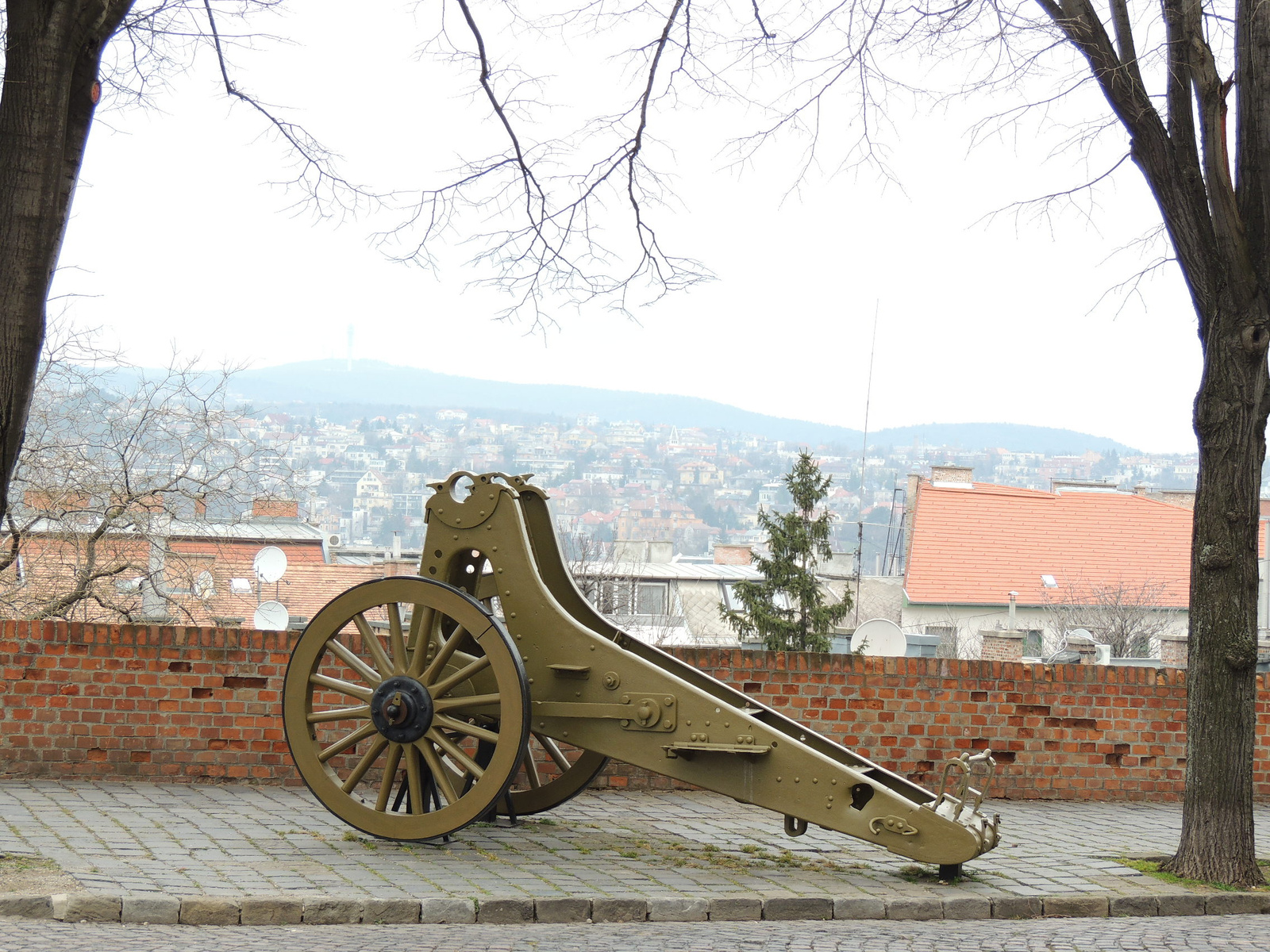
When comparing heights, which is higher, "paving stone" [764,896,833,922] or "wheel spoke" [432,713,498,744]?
"wheel spoke" [432,713,498,744]

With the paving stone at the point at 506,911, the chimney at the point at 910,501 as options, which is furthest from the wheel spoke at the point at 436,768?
the chimney at the point at 910,501

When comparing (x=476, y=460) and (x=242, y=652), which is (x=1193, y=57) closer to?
(x=242, y=652)

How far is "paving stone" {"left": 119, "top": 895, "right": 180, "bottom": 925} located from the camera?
211 inches

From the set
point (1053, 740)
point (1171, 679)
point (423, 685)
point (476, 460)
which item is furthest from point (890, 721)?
point (476, 460)

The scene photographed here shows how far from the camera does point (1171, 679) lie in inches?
387

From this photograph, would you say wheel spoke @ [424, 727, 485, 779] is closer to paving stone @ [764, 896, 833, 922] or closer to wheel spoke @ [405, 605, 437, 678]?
wheel spoke @ [405, 605, 437, 678]

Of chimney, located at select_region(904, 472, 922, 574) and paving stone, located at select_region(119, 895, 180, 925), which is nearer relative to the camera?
paving stone, located at select_region(119, 895, 180, 925)

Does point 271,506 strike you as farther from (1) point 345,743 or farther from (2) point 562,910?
(2) point 562,910

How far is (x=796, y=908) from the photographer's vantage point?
237 inches

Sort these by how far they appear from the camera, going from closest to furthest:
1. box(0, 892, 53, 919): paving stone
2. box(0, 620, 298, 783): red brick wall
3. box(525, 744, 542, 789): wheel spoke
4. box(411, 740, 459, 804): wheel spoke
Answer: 1. box(0, 892, 53, 919): paving stone
2. box(411, 740, 459, 804): wheel spoke
3. box(525, 744, 542, 789): wheel spoke
4. box(0, 620, 298, 783): red brick wall

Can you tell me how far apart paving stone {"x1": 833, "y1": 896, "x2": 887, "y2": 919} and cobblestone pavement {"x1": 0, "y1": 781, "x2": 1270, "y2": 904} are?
0.10m

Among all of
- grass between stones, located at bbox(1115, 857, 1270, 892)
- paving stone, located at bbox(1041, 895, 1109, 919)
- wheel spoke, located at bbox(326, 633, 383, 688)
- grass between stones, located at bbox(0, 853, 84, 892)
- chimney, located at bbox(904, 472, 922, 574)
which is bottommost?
grass between stones, located at bbox(0, 853, 84, 892)

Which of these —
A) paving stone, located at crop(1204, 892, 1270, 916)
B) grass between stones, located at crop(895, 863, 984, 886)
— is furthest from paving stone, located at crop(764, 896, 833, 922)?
paving stone, located at crop(1204, 892, 1270, 916)

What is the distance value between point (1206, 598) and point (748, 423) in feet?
482
